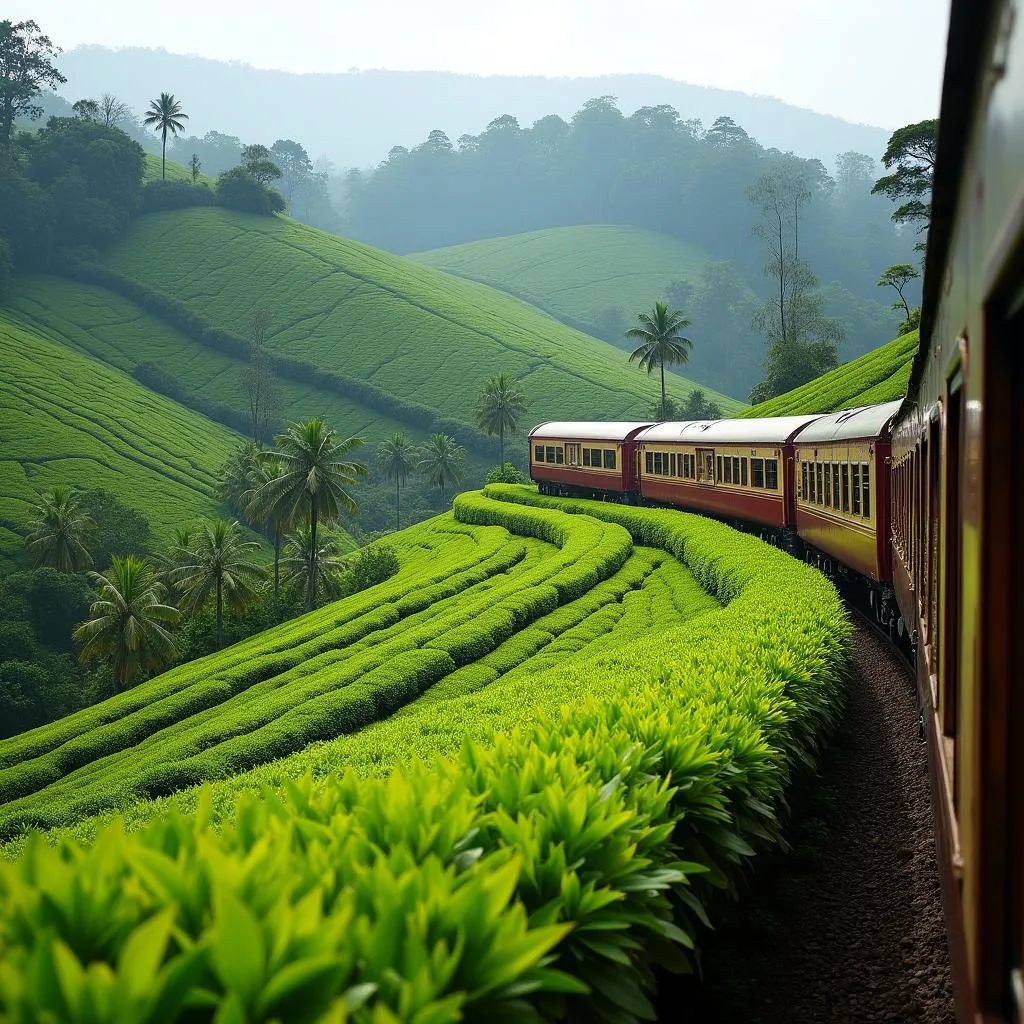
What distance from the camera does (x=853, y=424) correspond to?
53.1ft

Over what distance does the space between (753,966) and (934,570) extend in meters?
2.58

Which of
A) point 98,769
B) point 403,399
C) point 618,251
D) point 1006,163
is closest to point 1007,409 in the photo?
point 1006,163

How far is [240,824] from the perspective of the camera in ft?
11.2

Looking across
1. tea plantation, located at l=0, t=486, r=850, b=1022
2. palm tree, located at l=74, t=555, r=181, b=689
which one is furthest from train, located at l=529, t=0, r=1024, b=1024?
palm tree, located at l=74, t=555, r=181, b=689

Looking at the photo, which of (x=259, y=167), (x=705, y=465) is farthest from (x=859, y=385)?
(x=259, y=167)

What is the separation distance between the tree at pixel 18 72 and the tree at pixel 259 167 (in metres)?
20.8

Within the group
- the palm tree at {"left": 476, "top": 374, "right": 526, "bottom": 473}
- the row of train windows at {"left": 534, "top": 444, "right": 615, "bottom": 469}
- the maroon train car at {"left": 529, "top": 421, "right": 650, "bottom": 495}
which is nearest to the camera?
the maroon train car at {"left": 529, "top": 421, "right": 650, "bottom": 495}

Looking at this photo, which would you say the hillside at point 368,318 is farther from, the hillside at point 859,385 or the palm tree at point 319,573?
the palm tree at point 319,573

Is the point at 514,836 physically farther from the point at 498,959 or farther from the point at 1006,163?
the point at 1006,163

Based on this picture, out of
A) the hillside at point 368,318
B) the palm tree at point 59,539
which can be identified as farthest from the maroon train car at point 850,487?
the hillside at point 368,318

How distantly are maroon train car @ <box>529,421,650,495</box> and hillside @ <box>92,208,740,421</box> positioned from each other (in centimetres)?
4813

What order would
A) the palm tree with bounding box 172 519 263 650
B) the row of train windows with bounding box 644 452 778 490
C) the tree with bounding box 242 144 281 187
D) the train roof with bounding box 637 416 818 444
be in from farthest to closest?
the tree with bounding box 242 144 281 187 < the palm tree with bounding box 172 519 263 650 < the row of train windows with bounding box 644 452 778 490 < the train roof with bounding box 637 416 818 444

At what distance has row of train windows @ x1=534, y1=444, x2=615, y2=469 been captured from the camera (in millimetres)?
39809

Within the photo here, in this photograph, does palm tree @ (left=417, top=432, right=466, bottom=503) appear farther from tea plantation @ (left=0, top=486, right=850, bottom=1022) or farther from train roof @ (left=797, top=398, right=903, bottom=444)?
tea plantation @ (left=0, top=486, right=850, bottom=1022)
